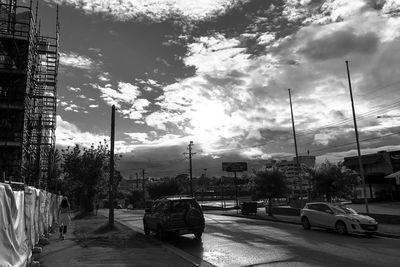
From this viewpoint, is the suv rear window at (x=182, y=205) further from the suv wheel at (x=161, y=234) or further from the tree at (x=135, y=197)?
the tree at (x=135, y=197)

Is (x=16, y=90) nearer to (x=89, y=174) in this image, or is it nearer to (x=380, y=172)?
(x=89, y=174)

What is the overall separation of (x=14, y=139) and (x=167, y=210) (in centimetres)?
1905

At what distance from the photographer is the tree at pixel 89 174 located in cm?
3988

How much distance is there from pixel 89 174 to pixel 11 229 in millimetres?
33466

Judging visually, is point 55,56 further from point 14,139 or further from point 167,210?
point 167,210

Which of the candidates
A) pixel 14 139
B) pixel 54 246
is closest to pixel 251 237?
pixel 54 246

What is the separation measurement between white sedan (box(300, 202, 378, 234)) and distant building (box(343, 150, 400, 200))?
31.1 m

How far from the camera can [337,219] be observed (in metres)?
19.1

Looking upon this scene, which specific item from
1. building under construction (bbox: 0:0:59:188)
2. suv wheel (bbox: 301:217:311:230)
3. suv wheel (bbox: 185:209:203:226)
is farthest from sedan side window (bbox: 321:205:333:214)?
building under construction (bbox: 0:0:59:188)

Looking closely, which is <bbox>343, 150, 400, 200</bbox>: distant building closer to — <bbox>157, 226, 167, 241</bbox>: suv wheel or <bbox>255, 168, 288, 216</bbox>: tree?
<bbox>255, 168, 288, 216</bbox>: tree

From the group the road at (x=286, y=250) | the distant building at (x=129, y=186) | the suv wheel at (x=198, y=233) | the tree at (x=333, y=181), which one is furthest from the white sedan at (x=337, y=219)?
the distant building at (x=129, y=186)

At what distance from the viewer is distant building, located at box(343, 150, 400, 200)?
4994 cm

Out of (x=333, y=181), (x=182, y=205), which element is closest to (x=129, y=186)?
(x=333, y=181)

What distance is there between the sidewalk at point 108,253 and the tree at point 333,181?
14738mm
